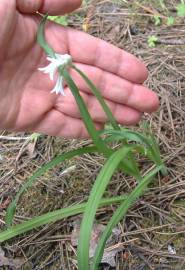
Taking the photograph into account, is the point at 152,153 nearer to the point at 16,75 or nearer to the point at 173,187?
the point at 173,187

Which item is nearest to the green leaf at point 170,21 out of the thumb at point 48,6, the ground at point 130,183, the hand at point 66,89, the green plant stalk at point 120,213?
the ground at point 130,183

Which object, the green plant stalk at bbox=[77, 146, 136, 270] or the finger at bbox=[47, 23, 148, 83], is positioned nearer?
the green plant stalk at bbox=[77, 146, 136, 270]

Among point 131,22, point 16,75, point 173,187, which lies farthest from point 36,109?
point 131,22

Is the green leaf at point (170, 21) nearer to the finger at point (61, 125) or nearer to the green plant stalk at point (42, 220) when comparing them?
the finger at point (61, 125)

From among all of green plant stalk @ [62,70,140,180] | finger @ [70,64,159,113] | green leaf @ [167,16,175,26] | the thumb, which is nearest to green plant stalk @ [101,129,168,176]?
green plant stalk @ [62,70,140,180]

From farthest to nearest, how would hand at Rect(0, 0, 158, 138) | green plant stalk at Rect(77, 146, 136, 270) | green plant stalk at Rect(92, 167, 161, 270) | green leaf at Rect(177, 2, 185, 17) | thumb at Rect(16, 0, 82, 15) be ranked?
green leaf at Rect(177, 2, 185, 17), hand at Rect(0, 0, 158, 138), thumb at Rect(16, 0, 82, 15), green plant stalk at Rect(92, 167, 161, 270), green plant stalk at Rect(77, 146, 136, 270)

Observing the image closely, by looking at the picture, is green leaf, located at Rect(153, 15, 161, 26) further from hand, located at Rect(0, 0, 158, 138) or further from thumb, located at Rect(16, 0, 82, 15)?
thumb, located at Rect(16, 0, 82, 15)
